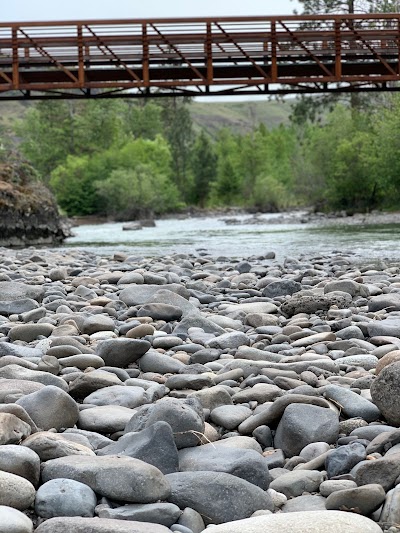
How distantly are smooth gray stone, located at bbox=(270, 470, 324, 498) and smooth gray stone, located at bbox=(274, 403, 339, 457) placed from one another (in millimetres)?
312

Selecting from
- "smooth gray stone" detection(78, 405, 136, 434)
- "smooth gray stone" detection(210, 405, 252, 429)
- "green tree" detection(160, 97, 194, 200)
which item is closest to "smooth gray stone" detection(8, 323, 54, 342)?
"smooth gray stone" detection(78, 405, 136, 434)

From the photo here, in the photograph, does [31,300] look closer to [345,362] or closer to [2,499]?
→ [345,362]

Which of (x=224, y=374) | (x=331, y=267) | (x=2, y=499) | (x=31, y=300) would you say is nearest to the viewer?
(x=2, y=499)

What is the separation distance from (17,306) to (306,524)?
3.92m

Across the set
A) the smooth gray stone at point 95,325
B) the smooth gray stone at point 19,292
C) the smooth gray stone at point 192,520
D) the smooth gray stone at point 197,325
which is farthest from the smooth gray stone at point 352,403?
the smooth gray stone at point 19,292

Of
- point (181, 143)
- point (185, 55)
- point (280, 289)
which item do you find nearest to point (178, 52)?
point (185, 55)

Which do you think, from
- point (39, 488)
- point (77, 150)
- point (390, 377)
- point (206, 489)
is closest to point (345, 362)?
point (390, 377)

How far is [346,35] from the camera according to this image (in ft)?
65.1

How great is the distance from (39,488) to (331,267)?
7.26 m

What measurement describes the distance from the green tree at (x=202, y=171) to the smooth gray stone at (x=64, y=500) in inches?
2694

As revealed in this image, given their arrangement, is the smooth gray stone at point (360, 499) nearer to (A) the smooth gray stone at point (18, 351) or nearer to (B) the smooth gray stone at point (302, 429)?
(B) the smooth gray stone at point (302, 429)

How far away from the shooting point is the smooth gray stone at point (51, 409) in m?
3.16

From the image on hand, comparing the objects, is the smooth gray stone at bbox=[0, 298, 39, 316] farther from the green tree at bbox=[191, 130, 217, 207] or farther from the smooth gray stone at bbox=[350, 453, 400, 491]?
the green tree at bbox=[191, 130, 217, 207]

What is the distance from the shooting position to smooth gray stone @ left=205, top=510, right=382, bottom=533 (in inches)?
86.1
